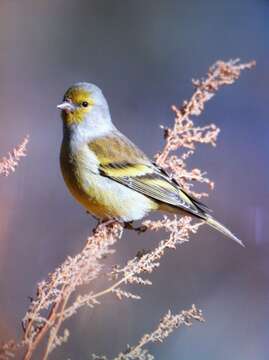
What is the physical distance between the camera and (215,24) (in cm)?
83

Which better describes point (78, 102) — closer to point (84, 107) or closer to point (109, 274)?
point (84, 107)

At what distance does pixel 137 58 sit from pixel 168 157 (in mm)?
223

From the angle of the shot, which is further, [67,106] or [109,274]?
[67,106]

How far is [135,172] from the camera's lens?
780 mm

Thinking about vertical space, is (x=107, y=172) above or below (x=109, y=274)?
above

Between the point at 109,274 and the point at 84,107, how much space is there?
286 millimetres

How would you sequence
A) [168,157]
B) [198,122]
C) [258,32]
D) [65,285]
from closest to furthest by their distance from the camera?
[65,285], [168,157], [198,122], [258,32]

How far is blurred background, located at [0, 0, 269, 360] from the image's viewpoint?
67 cm

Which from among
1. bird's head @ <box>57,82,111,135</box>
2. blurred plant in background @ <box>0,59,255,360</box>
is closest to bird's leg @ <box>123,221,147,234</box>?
blurred plant in background @ <box>0,59,255,360</box>

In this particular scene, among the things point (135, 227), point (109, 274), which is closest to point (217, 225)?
point (135, 227)

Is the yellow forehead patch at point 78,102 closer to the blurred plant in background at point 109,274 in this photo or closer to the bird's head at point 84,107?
the bird's head at point 84,107

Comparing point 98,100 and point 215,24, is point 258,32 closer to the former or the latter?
point 215,24

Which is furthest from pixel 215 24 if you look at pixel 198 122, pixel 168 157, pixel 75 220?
pixel 75 220

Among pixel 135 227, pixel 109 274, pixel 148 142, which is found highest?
pixel 148 142
